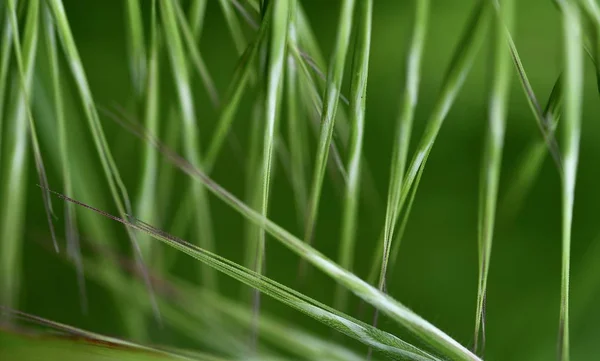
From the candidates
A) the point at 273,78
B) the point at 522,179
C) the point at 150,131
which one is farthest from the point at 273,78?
the point at 522,179

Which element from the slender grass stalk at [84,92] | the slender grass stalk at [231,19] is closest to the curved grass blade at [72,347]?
the slender grass stalk at [84,92]

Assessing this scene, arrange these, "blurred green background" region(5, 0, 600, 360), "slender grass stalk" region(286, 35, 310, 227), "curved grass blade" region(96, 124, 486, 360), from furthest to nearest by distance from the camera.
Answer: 1. "blurred green background" region(5, 0, 600, 360)
2. "slender grass stalk" region(286, 35, 310, 227)
3. "curved grass blade" region(96, 124, 486, 360)

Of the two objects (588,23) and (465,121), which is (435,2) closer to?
(465,121)

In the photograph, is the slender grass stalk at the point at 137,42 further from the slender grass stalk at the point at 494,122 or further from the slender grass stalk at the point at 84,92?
the slender grass stalk at the point at 494,122

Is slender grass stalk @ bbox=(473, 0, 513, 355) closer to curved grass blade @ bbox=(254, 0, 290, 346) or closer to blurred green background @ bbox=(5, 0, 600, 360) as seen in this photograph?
curved grass blade @ bbox=(254, 0, 290, 346)

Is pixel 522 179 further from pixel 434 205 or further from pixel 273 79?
pixel 273 79

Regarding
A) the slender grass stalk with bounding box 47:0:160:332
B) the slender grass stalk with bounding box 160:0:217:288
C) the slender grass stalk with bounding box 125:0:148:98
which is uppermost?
the slender grass stalk with bounding box 125:0:148:98

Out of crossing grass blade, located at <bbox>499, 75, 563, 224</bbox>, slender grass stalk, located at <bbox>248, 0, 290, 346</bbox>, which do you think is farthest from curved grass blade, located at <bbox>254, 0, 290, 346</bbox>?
crossing grass blade, located at <bbox>499, 75, 563, 224</bbox>
